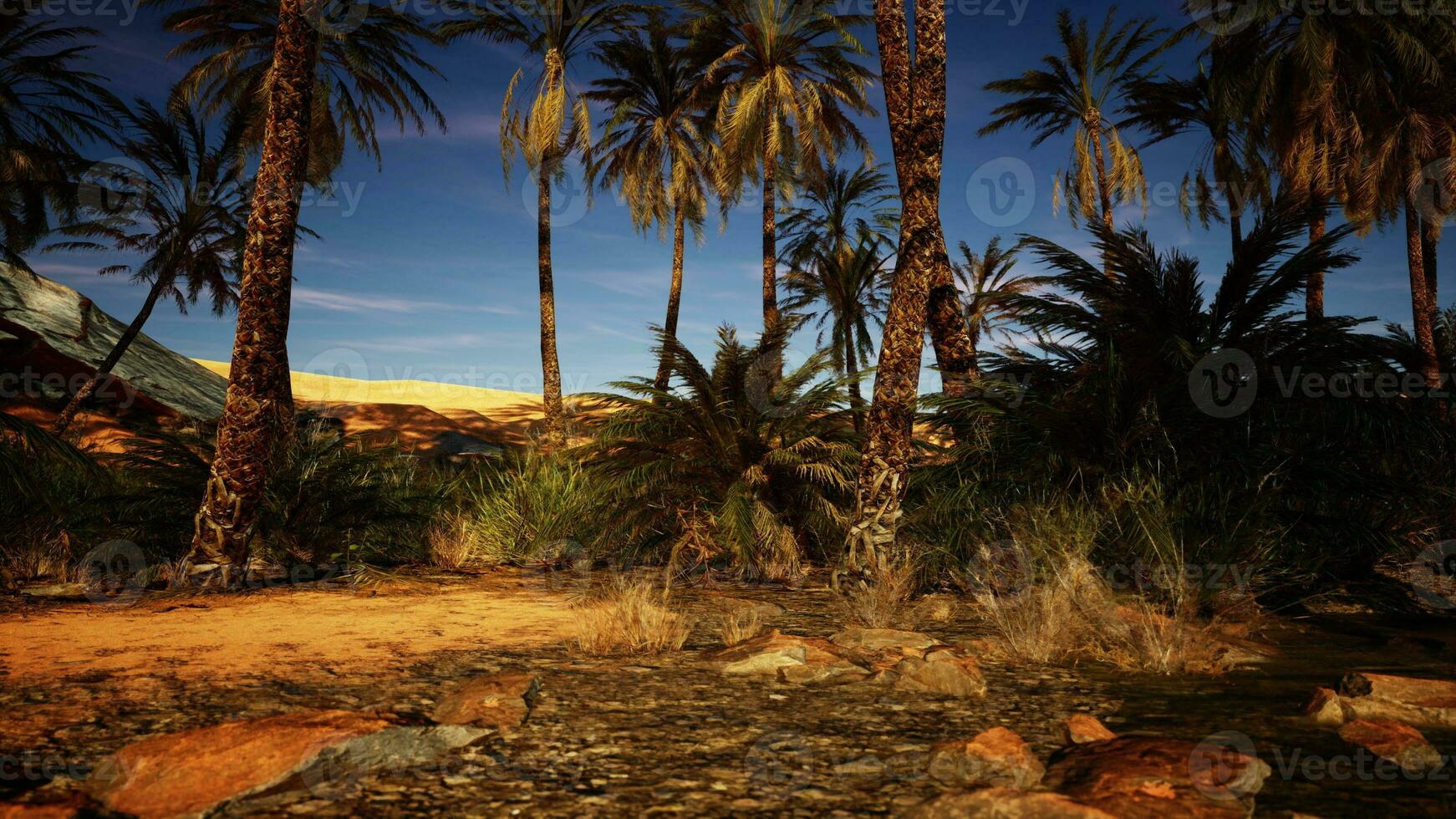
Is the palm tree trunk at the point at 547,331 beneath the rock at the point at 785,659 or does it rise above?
above

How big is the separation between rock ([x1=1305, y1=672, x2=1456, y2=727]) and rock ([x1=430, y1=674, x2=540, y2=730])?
3.64 meters

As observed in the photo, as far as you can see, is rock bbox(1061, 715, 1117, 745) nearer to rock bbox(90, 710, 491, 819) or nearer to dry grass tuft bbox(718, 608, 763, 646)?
dry grass tuft bbox(718, 608, 763, 646)

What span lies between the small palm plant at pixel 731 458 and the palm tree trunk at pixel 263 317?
3.40m

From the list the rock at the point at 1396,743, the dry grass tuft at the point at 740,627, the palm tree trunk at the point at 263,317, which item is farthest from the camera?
the palm tree trunk at the point at 263,317

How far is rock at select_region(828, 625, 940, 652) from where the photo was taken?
5305 mm

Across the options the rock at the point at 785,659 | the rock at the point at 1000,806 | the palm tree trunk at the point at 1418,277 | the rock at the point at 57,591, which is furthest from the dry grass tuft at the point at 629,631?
the palm tree trunk at the point at 1418,277

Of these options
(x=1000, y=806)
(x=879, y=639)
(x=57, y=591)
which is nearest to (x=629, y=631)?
(x=879, y=639)

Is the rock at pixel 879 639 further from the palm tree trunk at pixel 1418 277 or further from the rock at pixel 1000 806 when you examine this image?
the palm tree trunk at pixel 1418 277

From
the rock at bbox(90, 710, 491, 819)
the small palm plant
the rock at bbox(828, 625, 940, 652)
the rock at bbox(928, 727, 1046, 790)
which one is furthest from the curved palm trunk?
the rock at bbox(90, 710, 491, 819)

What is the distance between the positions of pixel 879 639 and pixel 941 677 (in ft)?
3.64

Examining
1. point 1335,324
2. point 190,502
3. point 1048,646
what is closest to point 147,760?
point 1048,646

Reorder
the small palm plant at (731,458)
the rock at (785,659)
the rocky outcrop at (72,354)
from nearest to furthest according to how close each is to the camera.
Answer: the rock at (785,659) → the small palm plant at (731,458) → the rocky outcrop at (72,354)

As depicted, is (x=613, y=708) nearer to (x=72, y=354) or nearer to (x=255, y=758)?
(x=255, y=758)

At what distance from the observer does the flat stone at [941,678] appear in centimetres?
424
